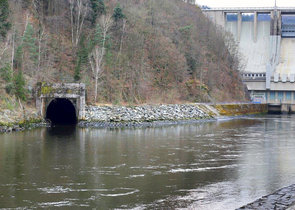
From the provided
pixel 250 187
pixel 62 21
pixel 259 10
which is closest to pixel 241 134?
pixel 250 187

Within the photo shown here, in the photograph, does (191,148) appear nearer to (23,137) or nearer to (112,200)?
(23,137)

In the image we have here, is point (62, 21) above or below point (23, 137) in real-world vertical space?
above

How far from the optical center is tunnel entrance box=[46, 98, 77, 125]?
52500 mm

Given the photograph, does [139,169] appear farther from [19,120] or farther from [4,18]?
[4,18]

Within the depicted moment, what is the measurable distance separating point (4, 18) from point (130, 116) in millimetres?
16669

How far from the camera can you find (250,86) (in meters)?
92.4

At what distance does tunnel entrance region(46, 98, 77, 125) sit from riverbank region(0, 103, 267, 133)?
10.7ft

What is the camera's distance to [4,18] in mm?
50031

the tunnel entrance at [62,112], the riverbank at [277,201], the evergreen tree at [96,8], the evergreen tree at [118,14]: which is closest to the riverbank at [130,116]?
the tunnel entrance at [62,112]

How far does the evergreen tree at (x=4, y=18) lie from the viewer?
49.4 meters

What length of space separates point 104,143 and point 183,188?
1504 centimetres

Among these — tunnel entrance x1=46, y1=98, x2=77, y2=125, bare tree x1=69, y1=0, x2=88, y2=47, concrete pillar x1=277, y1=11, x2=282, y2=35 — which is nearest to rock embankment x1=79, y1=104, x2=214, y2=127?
tunnel entrance x1=46, y1=98, x2=77, y2=125

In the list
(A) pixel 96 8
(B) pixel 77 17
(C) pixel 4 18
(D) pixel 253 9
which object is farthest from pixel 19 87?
(D) pixel 253 9

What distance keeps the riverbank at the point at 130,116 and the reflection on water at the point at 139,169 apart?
2946mm
